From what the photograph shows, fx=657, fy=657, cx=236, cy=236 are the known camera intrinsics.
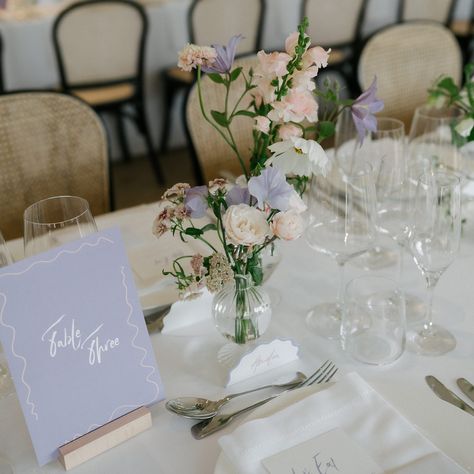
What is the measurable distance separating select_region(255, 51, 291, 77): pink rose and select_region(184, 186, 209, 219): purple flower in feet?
0.59

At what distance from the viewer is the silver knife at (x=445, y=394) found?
91cm

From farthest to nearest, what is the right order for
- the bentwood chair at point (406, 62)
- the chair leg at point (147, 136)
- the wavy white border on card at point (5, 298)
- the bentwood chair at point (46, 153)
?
1. the chair leg at point (147, 136)
2. the bentwood chair at point (406, 62)
3. the bentwood chair at point (46, 153)
4. the wavy white border on card at point (5, 298)

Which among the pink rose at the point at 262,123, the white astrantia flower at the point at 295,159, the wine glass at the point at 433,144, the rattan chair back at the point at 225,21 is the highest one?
the pink rose at the point at 262,123

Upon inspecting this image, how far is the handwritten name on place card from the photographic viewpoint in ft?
2.60

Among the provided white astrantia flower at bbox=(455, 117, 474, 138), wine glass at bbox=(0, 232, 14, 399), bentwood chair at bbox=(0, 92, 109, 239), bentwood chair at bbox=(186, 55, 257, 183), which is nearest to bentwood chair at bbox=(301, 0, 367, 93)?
bentwood chair at bbox=(186, 55, 257, 183)

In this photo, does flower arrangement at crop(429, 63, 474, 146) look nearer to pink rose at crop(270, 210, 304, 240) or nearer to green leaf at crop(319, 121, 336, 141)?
green leaf at crop(319, 121, 336, 141)

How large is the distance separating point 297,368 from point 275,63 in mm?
459

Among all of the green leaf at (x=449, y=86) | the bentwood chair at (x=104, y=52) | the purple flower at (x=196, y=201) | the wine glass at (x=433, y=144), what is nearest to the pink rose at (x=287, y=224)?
the purple flower at (x=196, y=201)

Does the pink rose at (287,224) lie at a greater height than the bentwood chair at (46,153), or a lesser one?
greater

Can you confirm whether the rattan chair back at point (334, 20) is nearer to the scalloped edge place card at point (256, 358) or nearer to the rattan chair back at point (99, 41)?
the rattan chair back at point (99, 41)

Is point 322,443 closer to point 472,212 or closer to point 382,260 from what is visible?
point 382,260

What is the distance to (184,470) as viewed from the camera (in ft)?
2.79

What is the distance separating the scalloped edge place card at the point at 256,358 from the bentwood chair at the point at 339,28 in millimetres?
3216

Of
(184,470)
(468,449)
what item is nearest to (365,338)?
(468,449)
